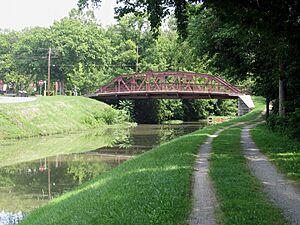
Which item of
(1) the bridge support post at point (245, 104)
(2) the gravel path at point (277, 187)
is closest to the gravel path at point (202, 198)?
(2) the gravel path at point (277, 187)

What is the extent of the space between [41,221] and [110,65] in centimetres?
6412

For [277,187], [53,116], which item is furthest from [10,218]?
[53,116]

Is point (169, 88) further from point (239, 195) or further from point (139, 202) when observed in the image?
point (139, 202)

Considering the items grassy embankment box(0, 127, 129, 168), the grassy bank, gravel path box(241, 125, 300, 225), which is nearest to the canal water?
grassy embankment box(0, 127, 129, 168)

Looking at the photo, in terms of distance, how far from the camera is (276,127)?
76.4ft

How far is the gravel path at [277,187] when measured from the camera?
812cm

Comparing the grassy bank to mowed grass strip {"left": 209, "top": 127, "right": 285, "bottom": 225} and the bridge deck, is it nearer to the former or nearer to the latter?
the bridge deck

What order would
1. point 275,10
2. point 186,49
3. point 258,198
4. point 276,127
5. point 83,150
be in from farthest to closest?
point 186,49 → point 83,150 → point 276,127 → point 258,198 → point 275,10

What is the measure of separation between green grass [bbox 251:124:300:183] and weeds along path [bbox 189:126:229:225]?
2300 mm

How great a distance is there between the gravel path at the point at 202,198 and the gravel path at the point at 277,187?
4.40 feet

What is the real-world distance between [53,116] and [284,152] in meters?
33.7

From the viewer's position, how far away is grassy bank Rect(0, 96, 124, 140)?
38.1m

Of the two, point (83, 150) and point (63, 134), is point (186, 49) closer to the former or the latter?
point (83, 150)

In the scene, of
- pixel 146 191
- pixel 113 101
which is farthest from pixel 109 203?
pixel 113 101
